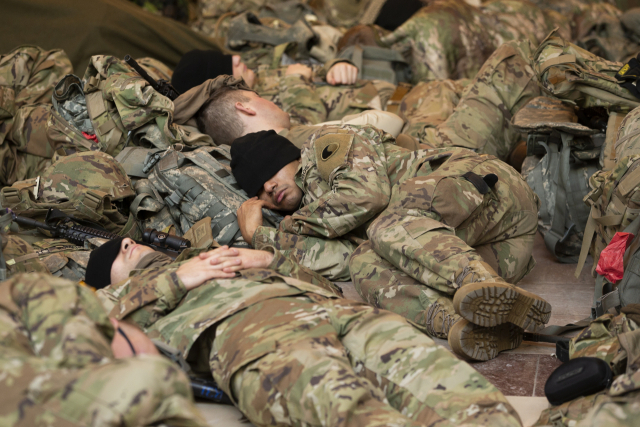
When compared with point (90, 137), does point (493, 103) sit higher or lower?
higher

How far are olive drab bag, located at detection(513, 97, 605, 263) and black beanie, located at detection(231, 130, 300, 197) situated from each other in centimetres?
129

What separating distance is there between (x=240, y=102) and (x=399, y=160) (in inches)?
44.8

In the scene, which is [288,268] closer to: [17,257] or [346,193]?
[346,193]

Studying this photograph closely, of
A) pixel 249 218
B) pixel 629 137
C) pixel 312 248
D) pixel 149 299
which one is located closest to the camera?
pixel 149 299

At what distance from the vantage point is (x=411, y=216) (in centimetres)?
259

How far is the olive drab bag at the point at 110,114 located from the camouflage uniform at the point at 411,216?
100 centimetres

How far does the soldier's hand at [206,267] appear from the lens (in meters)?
1.99

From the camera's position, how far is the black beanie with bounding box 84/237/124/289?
2.31 m

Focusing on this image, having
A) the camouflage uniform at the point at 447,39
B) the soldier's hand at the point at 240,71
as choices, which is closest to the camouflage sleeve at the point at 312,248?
the soldier's hand at the point at 240,71

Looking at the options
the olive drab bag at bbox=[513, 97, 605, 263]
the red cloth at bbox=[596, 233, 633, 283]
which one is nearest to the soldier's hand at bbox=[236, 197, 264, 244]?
the olive drab bag at bbox=[513, 97, 605, 263]

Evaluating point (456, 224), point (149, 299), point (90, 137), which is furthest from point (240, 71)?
point (149, 299)

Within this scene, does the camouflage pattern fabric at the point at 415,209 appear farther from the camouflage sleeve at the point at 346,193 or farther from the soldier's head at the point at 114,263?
the soldier's head at the point at 114,263

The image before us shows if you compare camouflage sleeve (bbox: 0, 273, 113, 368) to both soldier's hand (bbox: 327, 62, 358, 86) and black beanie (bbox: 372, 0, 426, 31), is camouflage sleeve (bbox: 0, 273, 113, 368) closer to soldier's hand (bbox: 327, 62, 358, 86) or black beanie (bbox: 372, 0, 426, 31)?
soldier's hand (bbox: 327, 62, 358, 86)

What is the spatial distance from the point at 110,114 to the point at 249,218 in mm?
1255
